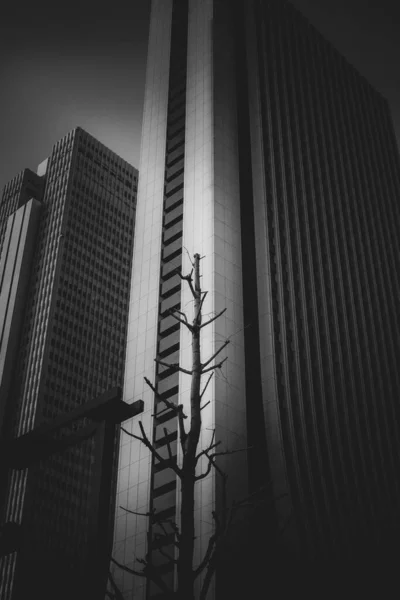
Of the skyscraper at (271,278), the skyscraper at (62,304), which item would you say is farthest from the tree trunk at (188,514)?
the skyscraper at (62,304)

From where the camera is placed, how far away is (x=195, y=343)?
9.50 meters

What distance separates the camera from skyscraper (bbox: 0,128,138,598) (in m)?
98.0

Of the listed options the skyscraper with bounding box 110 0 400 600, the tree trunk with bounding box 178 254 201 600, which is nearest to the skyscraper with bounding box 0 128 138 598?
the skyscraper with bounding box 110 0 400 600

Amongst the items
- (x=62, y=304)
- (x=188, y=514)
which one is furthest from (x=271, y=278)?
(x=62, y=304)

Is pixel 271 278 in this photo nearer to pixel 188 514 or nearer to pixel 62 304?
pixel 188 514

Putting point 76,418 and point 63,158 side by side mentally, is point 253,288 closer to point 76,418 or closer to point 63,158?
point 76,418

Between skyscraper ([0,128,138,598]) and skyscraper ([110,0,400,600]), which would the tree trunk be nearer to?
skyscraper ([110,0,400,600])

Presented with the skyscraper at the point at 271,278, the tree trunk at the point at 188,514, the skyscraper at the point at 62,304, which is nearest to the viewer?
the tree trunk at the point at 188,514

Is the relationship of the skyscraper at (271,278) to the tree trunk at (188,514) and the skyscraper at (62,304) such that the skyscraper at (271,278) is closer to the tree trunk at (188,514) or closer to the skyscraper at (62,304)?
the tree trunk at (188,514)

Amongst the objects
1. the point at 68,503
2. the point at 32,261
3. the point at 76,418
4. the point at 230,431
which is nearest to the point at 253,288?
the point at 230,431

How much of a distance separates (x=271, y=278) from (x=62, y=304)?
75.3 metres

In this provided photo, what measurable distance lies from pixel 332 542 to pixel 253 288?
15128 mm

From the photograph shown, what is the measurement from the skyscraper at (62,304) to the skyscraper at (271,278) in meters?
58.7

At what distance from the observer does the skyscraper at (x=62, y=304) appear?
322 feet
